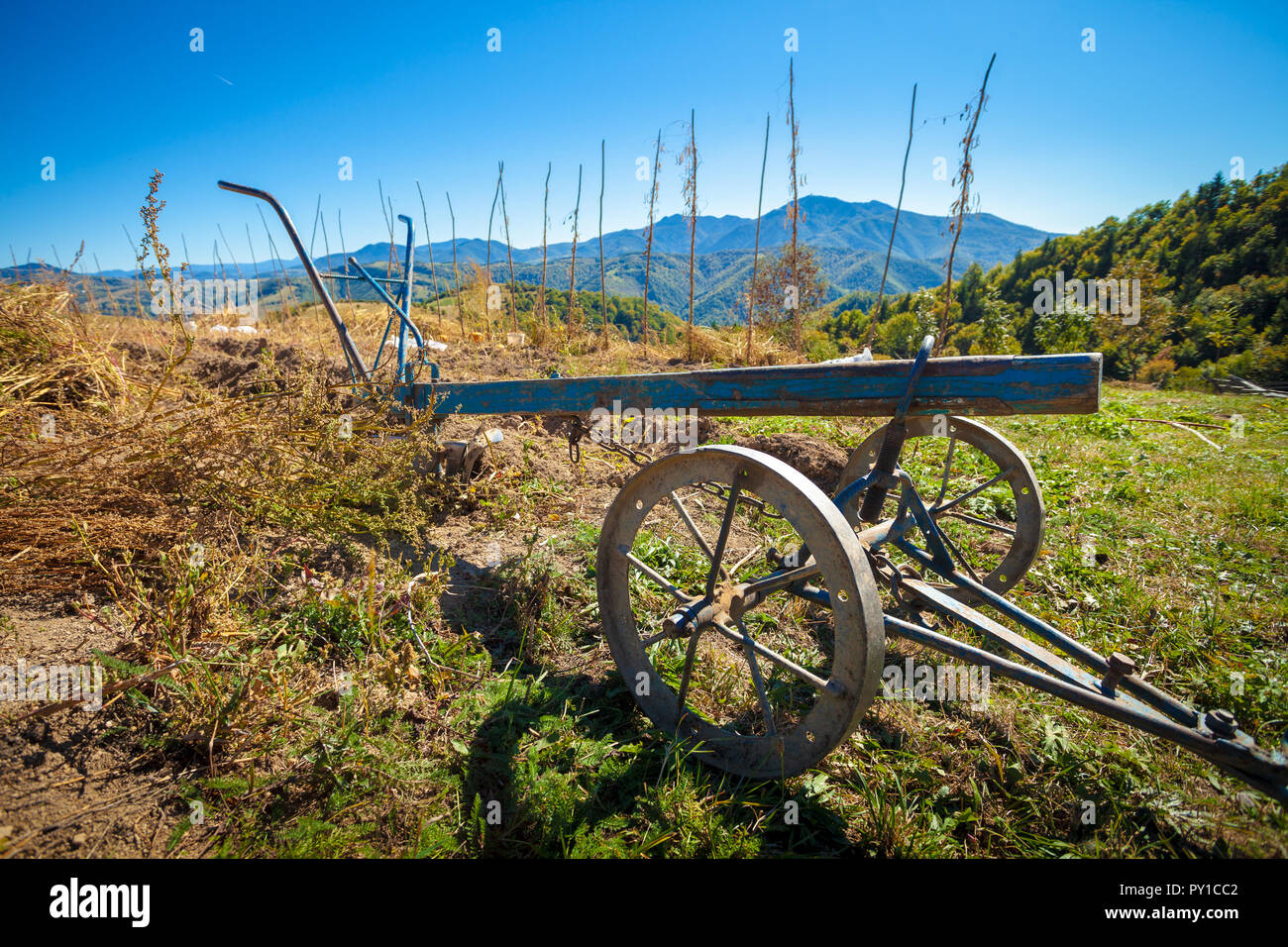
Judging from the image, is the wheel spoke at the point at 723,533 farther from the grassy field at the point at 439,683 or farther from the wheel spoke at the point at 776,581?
the grassy field at the point at 439,683

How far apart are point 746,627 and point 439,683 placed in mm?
1298

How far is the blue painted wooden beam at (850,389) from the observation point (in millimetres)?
1715

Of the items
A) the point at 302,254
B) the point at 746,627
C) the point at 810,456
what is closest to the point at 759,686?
the point at 746,627

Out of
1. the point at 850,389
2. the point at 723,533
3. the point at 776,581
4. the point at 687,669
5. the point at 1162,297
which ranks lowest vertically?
the point at 687,669
